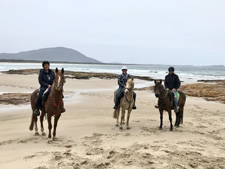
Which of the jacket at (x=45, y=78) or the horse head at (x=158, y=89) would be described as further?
the horse head at (x=158, y=89)

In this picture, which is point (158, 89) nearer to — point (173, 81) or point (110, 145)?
point (173, 81)

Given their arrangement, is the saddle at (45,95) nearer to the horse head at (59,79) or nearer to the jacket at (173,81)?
the horse head at (59,79)

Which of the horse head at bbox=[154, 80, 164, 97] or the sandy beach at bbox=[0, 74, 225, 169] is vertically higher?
the horse head at bbox=[154, 80, 164, 97]

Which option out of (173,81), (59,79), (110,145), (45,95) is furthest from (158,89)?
(45,95)

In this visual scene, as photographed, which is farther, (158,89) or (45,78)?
(158,89)

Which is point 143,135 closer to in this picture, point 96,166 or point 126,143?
point 126,143

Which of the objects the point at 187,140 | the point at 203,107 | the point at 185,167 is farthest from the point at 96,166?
the point at 203,107

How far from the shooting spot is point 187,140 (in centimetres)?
766

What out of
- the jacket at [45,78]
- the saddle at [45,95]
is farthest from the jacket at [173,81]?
the saddle at [45,95]

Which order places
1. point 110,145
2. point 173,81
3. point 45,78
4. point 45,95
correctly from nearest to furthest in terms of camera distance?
point 110,145
point 45,95
point 45,78
point 173,81

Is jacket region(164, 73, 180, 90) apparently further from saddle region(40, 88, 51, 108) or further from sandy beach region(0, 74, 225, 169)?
saddle region(40, 88, 51, 108)

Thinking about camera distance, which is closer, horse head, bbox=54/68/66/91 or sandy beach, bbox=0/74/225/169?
sandy beach, bbox=0/74/225/169

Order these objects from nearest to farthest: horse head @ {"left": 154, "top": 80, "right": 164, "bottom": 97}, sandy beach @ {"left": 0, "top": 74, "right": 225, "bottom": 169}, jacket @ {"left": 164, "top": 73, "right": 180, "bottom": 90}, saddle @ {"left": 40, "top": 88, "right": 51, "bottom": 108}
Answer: sandy beach @ {"left": 0, "top": 74, "right": 225, "bottom": 169} → saddle @ {"left": 40, "top": 88, "right": 51, "bottom": 108} → horse head @ {"left": 154, "top": 80, "right": 164, "bottom": 97} → jacket @ {"left": 164, "top": 73, "right": 180, "bottom": 90}

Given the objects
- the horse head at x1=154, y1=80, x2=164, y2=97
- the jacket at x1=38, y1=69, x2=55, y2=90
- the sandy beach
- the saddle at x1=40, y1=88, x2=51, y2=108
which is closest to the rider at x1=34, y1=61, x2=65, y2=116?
the jacket at x1=38, y1=69, x2=55, y2=90
